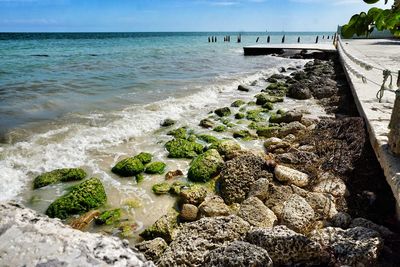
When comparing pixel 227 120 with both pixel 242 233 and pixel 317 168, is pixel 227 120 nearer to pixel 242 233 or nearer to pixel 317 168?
pixel 317 168

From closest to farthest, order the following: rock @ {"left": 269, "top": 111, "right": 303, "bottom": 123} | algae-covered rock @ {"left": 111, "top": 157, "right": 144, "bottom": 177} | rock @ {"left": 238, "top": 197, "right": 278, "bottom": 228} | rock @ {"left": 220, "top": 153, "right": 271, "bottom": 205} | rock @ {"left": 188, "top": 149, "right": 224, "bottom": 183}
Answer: rock @ {"left": 238, "top": 197, "right": 278, "bottom": 228}, rock @ {"left": 220, "top": 153, "right": 271, "bottom": 205}, rock @ {"left": 188, "top": 149, "right": 224, "bottom": 183}, algae-covered rock @ {"left": 111, "top": 157, "right": 144, "bottom": 177}, rock @ {"left": 269, "top": 111, "right": 303, "bottom": 123}

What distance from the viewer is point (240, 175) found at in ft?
17.6

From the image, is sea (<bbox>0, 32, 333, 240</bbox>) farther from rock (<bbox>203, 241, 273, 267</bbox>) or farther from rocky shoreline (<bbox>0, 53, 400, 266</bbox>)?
rock (<bbox>203, 241, 273, 267</bbox>)

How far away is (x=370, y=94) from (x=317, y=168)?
419 cm

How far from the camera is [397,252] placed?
11.0ft

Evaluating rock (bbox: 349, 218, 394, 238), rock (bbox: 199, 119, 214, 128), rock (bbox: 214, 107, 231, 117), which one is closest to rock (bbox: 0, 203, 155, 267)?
rock (bbox: 349, 218, 394, 238)

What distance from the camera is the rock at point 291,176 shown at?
17.3ft

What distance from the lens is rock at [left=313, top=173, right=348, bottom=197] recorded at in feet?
16.1

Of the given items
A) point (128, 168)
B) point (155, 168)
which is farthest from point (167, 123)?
point (128, 168)

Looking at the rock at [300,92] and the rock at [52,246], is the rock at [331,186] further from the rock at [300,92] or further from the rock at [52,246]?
the rock at [300,92]

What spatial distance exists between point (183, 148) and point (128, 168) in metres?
1.46

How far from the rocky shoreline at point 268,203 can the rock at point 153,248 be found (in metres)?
0.01

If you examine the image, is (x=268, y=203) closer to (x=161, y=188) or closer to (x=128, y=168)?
(x=161, y=188)

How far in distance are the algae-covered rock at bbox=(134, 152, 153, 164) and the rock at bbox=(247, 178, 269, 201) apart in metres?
2.43
